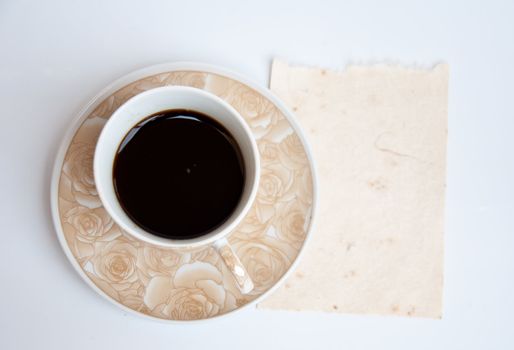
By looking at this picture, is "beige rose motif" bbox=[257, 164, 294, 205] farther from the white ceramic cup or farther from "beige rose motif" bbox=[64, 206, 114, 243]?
"beige rose motif" bbox=[64, 206, 114, 243]

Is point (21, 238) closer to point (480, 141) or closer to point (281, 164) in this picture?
point (281, 164)

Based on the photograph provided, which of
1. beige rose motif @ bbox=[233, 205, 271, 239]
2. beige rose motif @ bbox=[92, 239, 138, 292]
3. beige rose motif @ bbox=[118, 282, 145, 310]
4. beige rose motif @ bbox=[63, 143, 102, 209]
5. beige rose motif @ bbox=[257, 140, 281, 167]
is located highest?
beige rose motif @ bbox=[257, 140, 281, 167]

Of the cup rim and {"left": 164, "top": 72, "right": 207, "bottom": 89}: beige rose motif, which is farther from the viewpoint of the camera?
{"left": 164, "top": 72, "right": 207, "bottom": 89}: beige rose motif

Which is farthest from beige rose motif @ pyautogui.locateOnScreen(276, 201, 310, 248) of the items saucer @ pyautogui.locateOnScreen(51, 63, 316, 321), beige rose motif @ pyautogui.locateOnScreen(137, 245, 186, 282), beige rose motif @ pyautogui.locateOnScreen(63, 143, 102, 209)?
beige rose motif @ pyautogui.locateOnScreen(63, 143, 102, 209)

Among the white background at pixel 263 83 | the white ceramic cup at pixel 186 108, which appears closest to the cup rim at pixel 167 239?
the white ceramic cup at pixel 186 108

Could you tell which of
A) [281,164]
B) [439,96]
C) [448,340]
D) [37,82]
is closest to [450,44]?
[439,96]

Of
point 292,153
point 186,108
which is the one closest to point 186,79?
point 186,108

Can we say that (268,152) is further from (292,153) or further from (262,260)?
(262,260)
